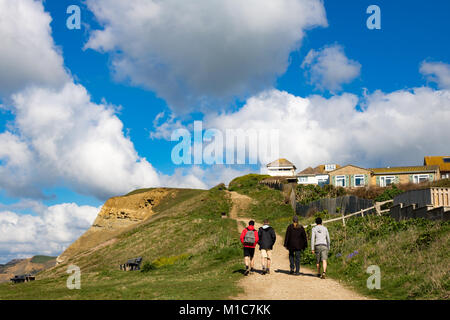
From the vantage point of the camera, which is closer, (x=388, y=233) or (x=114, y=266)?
(x=388, y=233)

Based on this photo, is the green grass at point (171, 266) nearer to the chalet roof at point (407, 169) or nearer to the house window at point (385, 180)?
the house window at point (385, 180)

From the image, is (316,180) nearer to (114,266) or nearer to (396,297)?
(114,266)

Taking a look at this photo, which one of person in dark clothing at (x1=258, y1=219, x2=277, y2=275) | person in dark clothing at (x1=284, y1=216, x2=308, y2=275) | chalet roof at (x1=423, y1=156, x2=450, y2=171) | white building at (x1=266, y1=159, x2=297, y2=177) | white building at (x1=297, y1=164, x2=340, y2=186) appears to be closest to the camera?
person in dark clothing at (x1=284, y1=216, x2=308, y2=275)

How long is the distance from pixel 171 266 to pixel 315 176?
5076cm

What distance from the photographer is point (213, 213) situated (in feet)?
153

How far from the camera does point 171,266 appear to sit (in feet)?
67.3

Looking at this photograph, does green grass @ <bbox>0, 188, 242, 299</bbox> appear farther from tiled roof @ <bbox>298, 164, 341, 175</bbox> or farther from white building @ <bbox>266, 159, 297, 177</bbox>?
white building @ <bbox>266, 159, 297, 177</bbox>

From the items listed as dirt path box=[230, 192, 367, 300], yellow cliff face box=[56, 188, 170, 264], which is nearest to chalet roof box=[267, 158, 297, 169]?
yellow cliff face box=[56, 188, 170, 264]

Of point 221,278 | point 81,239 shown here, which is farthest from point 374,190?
point 81,239

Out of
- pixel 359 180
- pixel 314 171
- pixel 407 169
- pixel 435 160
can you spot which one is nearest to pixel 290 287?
pixel 359 180

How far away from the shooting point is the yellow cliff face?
74938mm

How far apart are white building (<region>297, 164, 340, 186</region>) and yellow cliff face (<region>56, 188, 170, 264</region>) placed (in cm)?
2900

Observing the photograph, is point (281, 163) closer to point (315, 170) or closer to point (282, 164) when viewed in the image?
point (282, 164)
